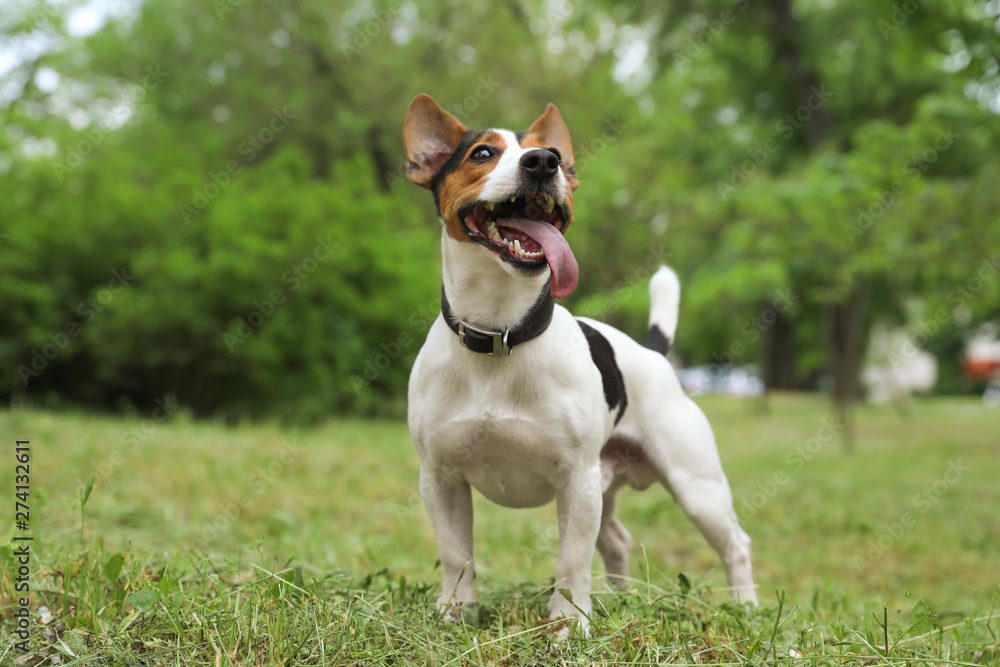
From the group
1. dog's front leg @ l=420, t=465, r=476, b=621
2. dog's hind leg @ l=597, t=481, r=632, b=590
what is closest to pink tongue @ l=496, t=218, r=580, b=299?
dog's front leg @ l=420, t=465, r=476, b=621

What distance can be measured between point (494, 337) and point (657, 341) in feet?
4.25

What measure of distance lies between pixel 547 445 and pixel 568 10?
14.9 metres

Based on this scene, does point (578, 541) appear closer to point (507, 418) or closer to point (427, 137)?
point (507, 418)

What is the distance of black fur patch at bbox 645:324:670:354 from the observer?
11.4 feet

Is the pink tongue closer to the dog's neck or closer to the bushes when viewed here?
the dog's neck

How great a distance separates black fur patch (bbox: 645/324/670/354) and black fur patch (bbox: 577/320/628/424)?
1.72 ft

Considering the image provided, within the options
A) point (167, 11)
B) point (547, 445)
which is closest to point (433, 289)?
point (547, 445)

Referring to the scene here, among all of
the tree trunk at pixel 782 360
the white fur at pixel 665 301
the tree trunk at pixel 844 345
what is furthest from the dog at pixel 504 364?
the tree trunk at pixel 782 360

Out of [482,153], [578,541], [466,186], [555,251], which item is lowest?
[578,541]

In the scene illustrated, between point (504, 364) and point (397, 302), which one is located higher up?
point (504, 364)

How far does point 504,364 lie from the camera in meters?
2.49

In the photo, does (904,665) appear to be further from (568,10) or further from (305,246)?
(568,10)

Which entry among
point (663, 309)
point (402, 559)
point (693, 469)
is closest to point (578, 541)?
point (693, 469)

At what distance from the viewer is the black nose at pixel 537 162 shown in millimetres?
2268
